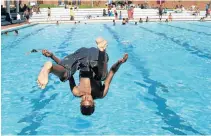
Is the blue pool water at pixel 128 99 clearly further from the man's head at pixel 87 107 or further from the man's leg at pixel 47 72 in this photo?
the man's head at pixel 87 107

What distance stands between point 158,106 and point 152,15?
28710mm

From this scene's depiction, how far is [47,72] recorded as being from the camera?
4164 mm

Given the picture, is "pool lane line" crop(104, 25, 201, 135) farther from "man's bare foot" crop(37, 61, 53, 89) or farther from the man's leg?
"man's bare foot" crop(37, 61, 53, 89)

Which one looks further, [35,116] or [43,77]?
[35,116]

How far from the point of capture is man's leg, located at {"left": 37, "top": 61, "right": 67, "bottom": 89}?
399 centimetres

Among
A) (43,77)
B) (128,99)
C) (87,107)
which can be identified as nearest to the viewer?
(43,77)

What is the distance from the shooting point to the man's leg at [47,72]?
3986 millimetres

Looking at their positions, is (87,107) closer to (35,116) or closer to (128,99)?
(35,116)

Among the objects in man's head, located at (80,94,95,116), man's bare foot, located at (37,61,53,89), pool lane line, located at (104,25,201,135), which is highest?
man's bare foot, located at (37,61,53,89)

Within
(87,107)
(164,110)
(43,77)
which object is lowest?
(164,110)

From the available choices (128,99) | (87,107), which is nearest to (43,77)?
(87,107)

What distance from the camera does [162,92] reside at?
8156 millimetres

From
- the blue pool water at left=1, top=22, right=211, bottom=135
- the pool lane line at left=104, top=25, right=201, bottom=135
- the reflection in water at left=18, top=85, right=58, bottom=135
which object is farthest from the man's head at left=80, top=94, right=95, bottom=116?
the pool lane line at left=104, top=25, right=201, bottom=135

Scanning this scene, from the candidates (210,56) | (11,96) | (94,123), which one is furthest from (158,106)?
(210,56)
